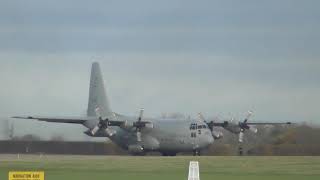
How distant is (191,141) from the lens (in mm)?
89438

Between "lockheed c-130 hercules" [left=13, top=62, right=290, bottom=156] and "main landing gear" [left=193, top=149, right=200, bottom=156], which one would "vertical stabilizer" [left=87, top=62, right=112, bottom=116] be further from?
"main landing gear" [left=193, top=149, right=200, bottom=156]

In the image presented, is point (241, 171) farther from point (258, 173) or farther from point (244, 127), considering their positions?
point (244, 127)

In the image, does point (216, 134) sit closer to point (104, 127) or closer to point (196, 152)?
point (196, 152)

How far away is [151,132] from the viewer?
296ft

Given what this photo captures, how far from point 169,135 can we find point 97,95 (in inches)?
535

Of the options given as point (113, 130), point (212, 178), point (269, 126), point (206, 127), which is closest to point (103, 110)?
point (113, 130)

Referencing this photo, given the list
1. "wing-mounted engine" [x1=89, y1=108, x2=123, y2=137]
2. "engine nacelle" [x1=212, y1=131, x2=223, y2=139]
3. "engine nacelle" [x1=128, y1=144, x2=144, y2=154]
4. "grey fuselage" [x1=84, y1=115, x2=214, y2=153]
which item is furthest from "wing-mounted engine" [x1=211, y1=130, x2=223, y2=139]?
"wing-mounted engine" [x1=89, y1=108, x2=123, y2=137]

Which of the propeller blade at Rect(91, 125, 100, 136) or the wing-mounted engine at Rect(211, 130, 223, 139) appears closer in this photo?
the propeller blade at Rect(91, 125, 100, 136)

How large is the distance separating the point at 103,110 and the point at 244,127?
639 inches

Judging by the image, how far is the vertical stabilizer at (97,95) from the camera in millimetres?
98812

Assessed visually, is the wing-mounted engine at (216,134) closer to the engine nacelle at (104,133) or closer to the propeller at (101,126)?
the engine nacelle at (104,133)

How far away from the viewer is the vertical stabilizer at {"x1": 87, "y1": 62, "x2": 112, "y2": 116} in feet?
324

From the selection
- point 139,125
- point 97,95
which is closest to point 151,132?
point 139,125

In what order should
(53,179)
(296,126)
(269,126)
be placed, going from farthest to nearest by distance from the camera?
1. (269,126)
2. (296,126)
3. (53,179)
